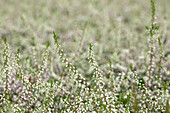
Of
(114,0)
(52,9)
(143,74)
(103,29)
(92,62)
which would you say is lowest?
(92,62)

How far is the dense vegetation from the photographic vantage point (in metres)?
3.26

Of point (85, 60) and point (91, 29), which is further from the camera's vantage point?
point (91, 29)

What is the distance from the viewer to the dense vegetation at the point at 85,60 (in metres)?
3.26

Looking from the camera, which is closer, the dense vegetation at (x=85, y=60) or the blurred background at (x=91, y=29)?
the dense vegetation at (x=85, y=60)

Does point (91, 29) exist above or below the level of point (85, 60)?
above

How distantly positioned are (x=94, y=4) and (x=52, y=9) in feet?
9.95

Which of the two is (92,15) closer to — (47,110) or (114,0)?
(114,0)

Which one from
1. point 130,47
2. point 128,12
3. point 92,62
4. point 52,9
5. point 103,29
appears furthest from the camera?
point 52,9

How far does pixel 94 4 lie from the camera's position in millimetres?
9406

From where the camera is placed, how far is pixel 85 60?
19.9ft

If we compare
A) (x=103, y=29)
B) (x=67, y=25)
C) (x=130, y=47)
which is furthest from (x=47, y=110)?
(x=67, y=25)

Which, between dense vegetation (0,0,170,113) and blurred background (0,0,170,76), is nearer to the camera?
dense vegetation (0,0,170,113)

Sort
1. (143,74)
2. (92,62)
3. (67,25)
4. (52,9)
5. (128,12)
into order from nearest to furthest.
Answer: (92,62) → (143,74) → (67,25) → (128,12) → (52,9)

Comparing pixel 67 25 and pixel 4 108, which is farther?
pixel 67 25
